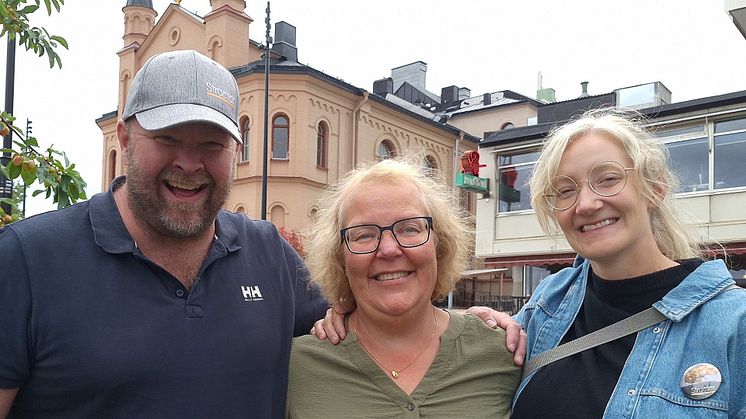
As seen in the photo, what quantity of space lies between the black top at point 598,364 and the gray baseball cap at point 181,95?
156cm

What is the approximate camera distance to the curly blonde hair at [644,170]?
2.75 m

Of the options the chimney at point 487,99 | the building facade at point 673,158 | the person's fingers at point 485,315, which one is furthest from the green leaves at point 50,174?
the chimney at point 487,99

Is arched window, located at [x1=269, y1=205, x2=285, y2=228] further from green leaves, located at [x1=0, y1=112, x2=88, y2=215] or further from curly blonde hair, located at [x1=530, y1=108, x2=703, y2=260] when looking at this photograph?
curly blonde hair, located at [x1=530, y1=108, x2=703, y2=260]

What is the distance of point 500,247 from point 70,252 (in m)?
20.9

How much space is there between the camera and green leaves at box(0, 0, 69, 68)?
362 centimetres

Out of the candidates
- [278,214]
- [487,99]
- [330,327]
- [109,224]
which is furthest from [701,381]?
[487,99]

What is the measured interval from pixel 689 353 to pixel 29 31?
3.50m

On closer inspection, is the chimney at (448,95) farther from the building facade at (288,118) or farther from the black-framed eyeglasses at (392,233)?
the black-framed eyeglasses at (392,233)

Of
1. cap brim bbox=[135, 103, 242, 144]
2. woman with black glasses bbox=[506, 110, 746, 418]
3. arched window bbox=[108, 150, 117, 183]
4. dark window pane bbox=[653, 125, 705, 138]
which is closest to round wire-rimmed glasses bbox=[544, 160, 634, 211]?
woman with black glasses bbox=[506, 110, 746, 418]

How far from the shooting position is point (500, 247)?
22641 mm

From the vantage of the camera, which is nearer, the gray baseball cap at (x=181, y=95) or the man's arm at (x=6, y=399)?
the man's arm at (x=6, y=399)

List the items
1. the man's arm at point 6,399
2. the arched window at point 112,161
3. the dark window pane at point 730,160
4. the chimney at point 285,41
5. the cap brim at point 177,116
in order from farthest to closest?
the arched window at point 112,161
the chimney at point 285,41
the dark window pane at point 730,160
the cap brim at point 177,116
the man's arm at point 6,399

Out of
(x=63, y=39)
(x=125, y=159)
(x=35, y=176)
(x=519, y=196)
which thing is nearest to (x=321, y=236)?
(x=125, y=159)

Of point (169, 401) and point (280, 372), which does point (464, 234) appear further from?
point (169, 401)
